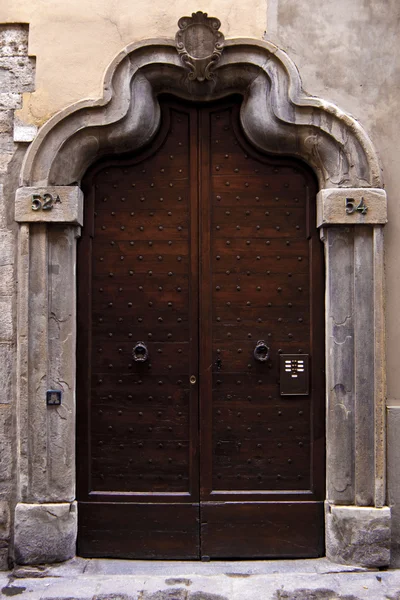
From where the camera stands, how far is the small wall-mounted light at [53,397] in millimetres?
4328

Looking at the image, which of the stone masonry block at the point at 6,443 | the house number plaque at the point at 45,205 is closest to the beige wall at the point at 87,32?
the house number plaque at the point at 45,205

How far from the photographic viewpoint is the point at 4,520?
4297 millimetres

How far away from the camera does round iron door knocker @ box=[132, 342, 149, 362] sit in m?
4.44

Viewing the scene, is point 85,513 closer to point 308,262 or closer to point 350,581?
point 350,581

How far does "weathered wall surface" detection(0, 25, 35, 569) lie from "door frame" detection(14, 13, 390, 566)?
9 cm

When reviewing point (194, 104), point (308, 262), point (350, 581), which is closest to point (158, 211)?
point (194, 104)

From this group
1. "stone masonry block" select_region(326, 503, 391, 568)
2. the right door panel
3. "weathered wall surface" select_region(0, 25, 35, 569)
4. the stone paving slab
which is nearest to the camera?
the stone paving slab

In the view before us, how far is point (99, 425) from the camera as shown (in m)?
4.49

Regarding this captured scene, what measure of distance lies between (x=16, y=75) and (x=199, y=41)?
3.97ft


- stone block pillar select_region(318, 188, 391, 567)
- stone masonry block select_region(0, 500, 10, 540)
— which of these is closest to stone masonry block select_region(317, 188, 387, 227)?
Result: stone block pillar select_region(318, 188, 391, 567)

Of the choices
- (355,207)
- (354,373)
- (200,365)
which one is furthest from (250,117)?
(354,373)

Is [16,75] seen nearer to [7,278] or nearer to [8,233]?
[8,233]

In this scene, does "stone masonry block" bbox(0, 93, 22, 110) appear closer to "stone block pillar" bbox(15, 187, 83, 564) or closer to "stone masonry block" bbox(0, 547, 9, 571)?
"stone block pillar" bbox(15, 187, 83, 564)

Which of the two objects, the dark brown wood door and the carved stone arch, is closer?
the carved stone arch
